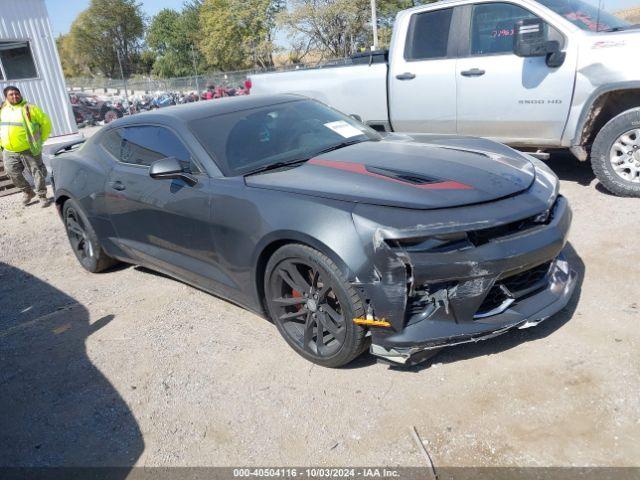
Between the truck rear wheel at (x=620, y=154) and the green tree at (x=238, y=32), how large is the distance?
129 ft

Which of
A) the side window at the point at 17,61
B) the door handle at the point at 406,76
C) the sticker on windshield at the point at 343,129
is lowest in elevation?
the sticker on windshield at the point at 343,129

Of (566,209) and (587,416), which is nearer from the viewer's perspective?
(587,416)

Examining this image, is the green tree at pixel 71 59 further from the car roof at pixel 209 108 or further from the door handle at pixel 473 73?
the car roof at pixel 209 108

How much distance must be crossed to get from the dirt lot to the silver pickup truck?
56.1 inches

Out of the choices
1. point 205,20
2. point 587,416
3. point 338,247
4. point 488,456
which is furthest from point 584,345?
point 205,20

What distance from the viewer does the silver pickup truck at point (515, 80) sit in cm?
487

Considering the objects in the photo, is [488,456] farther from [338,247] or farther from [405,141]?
[405,141]

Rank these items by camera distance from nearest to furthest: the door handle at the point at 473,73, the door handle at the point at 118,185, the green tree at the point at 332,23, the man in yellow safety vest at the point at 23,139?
the door handle at the point at 118,185 < the door handle at the point at 473,73 < the man in yellow safety vest at the point at 23,139 < the green tree at the point at 332,23

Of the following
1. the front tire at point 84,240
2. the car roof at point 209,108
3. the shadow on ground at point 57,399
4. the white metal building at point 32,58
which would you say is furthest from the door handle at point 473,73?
the white metal building at point 32,58

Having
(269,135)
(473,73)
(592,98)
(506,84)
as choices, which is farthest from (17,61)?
(592,98)

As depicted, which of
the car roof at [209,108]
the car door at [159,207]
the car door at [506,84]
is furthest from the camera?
the car door at [506,84]

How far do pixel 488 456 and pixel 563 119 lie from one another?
395cm

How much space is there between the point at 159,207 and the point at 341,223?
5.58ft

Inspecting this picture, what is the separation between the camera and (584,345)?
116 inches
